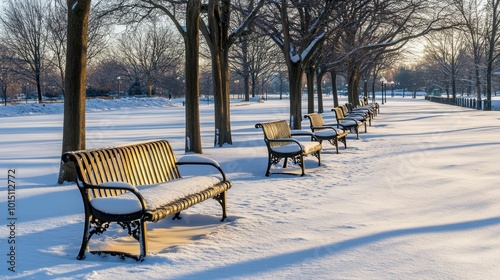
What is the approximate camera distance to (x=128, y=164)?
5375 millimetres

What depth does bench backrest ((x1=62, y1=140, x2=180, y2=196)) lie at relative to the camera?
4.57 meters

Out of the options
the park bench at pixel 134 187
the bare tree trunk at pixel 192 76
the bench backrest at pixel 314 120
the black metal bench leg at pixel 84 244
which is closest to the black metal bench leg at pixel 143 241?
Answer: the park bench at pixel 134 187

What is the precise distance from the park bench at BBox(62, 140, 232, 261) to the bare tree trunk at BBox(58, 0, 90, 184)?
2.20 meters

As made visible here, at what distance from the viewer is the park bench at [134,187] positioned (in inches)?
169

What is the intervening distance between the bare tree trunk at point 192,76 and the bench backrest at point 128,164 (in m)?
5.28

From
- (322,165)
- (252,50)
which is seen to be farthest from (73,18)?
(252,50)

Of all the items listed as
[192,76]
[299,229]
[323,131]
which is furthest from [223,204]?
[323,131]

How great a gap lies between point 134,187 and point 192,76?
7430mm

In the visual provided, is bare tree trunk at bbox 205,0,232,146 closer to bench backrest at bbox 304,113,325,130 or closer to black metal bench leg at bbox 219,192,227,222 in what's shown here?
bench backrest at bbox 304,113,325,130

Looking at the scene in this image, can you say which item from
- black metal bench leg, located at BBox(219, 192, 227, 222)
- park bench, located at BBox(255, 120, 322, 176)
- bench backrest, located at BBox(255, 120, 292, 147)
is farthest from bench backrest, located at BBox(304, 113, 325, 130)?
black metal bench leg, located at BBox(219, 192, 227, 222)

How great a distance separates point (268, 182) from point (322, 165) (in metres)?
2.42

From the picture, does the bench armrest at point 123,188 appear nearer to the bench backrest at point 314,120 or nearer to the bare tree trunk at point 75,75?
the bare tree trunk at point 75,75

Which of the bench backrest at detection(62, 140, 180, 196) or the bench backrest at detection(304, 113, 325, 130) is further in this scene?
the bench backrest at detection(304, 113, 325, 130)

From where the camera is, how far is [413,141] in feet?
51.4
